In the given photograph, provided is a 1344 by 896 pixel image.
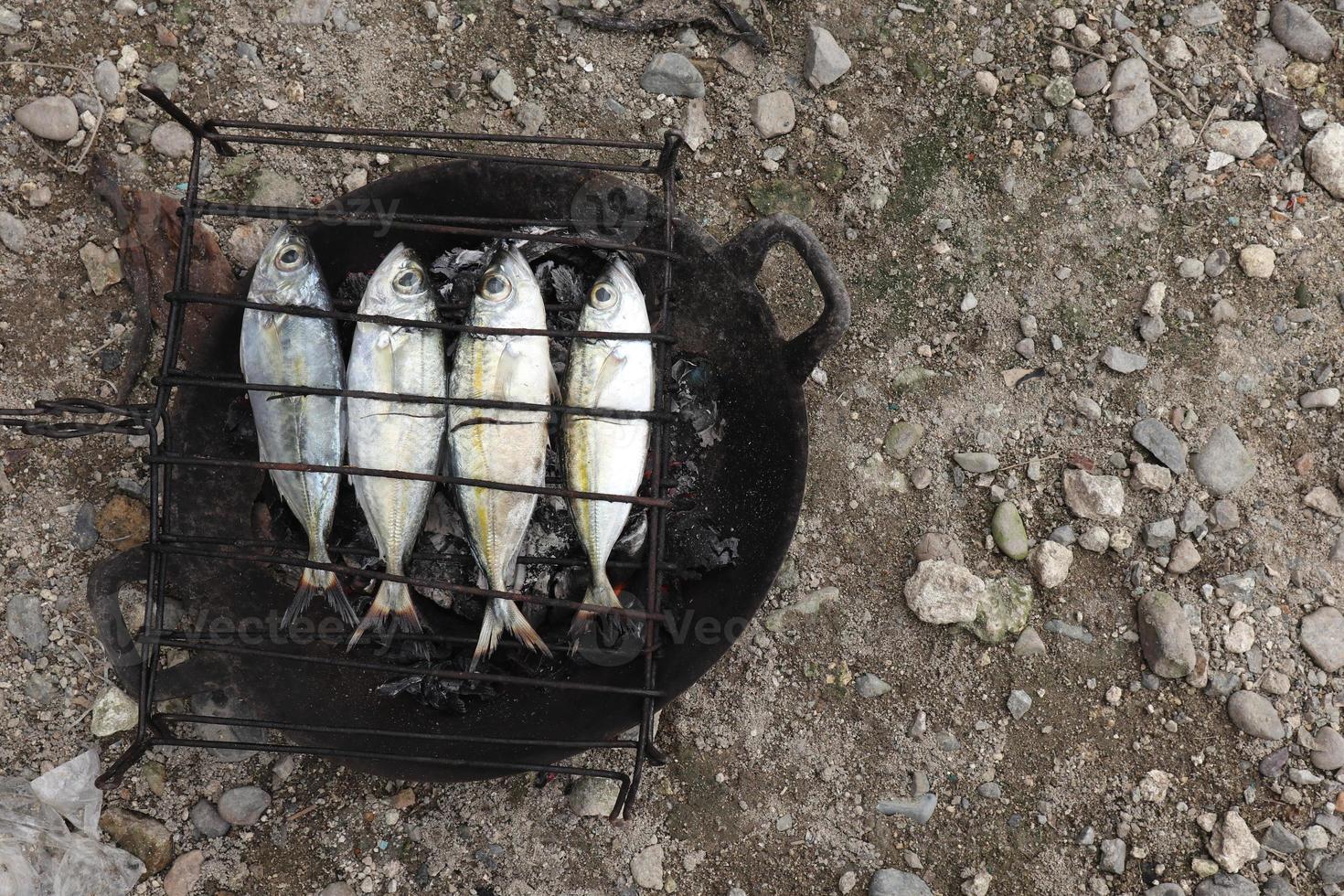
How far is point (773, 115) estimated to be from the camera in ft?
12.2

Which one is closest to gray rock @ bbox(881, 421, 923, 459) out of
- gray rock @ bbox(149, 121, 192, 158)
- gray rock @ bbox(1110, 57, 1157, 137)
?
gray rock @ bbox(1110, 57, 1157, 137)

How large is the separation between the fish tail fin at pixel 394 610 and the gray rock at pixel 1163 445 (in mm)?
2991

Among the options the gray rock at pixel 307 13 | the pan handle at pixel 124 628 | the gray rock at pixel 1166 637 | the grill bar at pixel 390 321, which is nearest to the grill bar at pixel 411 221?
the grill bar at pixel 390 321

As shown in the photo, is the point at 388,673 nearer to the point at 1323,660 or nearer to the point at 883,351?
the point at 883,351

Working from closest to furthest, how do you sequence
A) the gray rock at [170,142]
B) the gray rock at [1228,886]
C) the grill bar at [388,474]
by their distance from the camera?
1. the grill bar at [388,474]
2. the gray rock at [1228,886]
3. the gray rock at [170,142]

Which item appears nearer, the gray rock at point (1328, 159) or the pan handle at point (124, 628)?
the pan handle at point (124, 628)

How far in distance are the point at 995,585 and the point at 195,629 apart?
3.14 meters

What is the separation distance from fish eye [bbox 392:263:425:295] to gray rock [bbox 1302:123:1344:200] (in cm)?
379

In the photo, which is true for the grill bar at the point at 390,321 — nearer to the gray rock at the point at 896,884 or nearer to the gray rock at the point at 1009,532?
the gray rock at the point at 1009,532

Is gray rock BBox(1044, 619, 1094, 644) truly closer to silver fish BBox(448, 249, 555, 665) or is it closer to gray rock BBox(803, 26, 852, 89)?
silver fish BBox(448, 249, 555, 665)

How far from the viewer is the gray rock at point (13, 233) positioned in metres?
3.44

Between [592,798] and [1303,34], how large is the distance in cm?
449

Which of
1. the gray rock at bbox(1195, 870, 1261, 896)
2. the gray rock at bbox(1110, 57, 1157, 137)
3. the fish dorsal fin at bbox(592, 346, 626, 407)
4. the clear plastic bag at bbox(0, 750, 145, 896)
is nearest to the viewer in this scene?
the fish dorsal fin at bbox(592, 346, 626, 407)

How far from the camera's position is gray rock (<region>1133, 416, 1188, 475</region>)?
3.51 meters
